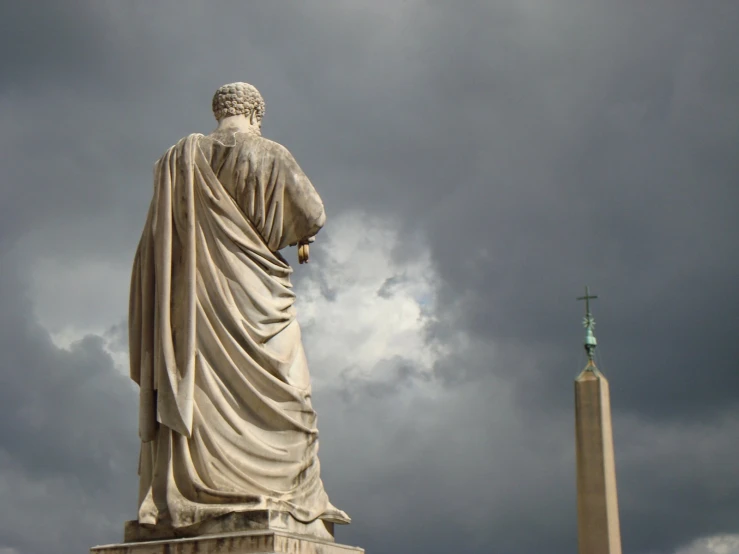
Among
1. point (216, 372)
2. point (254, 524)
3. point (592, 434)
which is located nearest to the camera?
point (254, 524)

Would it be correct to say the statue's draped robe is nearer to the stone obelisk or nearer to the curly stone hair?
the curly stone hair

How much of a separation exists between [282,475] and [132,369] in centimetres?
196

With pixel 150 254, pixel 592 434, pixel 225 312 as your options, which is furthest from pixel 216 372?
pixel 592 434

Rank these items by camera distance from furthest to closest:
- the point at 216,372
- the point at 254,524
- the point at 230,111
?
Answer: the point at 230,111
the point at 216,372
the point at 254,524

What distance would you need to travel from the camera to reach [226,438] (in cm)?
1319

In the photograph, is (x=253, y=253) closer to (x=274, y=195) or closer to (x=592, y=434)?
(x=274, y=195)

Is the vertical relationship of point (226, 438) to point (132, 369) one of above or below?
below

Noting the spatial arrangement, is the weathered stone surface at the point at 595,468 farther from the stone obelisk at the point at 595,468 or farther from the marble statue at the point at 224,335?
the marble statue at the point at 224,335

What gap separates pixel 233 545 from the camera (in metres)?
12.4

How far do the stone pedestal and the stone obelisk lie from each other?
3329 cm

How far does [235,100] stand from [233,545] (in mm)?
4597

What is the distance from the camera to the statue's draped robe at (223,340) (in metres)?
13.1

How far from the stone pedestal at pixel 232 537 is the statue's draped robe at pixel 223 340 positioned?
10 centimetres

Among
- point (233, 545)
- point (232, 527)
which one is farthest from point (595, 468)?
point (233, 545)
